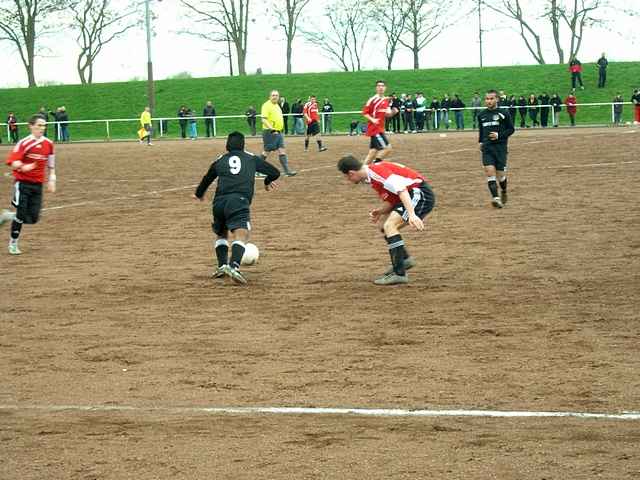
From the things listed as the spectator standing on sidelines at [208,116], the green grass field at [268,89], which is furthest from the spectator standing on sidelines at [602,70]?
the spectator standing on sidelines at [208,116]

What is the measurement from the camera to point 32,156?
14609 millimetres

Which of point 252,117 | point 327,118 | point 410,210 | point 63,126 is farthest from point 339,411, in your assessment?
point 63,126

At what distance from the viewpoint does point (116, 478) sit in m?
5.59

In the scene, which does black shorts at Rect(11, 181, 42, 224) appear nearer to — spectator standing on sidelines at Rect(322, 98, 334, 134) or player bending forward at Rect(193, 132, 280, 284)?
player bending forward at Rect(193, 132, 280, 284)

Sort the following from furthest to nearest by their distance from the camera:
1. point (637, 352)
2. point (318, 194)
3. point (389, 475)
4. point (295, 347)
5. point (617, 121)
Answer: point (617, 121) < point (318, 194) < point (295, 347) < point (637, 352) < point (389, 475)

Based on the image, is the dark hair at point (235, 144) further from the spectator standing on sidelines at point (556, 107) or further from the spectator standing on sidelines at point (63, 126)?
the spectator standing on sidelines at point (63, 126)

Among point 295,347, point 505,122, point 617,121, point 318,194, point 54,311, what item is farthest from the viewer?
point 617,121

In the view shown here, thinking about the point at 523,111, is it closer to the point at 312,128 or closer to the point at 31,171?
the point at 312,128

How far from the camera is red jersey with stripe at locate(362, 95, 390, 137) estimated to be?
78.0 ft

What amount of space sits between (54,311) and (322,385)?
408 cm

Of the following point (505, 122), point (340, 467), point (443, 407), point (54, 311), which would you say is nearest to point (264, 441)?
point (340, 467)

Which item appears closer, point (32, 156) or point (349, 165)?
point (349, 165)

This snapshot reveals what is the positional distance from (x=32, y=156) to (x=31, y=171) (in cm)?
20

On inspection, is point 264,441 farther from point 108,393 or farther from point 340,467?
point 108,393
